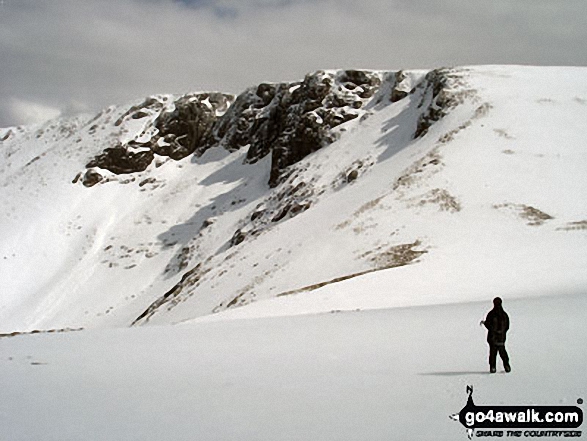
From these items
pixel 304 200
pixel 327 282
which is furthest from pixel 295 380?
pixel 304 200

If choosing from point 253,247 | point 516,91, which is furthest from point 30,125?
point 516,91

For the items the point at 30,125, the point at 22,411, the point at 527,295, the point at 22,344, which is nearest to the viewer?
the point at 22,411

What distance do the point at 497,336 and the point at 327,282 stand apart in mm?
14187

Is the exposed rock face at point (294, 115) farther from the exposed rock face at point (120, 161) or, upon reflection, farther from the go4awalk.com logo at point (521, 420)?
the go4awalk.com logo at point (521, 420)

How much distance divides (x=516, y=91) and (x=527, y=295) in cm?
3686

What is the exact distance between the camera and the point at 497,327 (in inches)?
311

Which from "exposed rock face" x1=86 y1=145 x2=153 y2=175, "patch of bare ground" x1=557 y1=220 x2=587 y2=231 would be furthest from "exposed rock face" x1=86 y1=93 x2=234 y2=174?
"patch of bare ground" x1=557 y1=220 x2=587 y2=231

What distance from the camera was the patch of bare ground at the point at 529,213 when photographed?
26.7 m

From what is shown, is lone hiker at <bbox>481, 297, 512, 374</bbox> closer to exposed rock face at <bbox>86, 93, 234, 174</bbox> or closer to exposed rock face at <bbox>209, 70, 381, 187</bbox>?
exposed rock face at <bbox>209, 70, 381, 187</bbox>

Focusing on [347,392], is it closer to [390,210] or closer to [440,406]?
[440,406]

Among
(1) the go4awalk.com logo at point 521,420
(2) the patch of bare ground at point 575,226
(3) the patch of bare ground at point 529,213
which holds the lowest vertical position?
(1) the go4awalk.com logo at point 521,420

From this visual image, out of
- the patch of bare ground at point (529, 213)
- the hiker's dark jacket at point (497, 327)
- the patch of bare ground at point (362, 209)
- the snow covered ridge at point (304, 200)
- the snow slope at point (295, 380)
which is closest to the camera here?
the snow slope at point (295, 380)

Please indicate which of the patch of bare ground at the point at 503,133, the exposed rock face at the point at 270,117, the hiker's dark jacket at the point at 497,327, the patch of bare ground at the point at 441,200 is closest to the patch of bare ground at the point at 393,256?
the patch of bare ground at the point at 441,200

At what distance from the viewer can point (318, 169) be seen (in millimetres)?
53344
